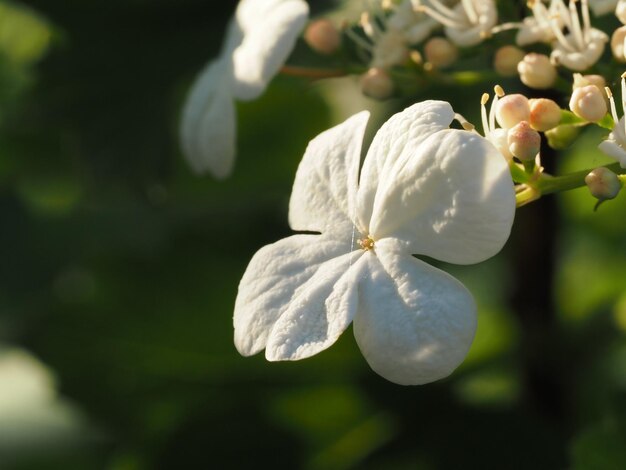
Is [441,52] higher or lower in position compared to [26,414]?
higher

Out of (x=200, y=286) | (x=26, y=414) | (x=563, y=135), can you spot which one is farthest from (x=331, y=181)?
(x=26, y=414)

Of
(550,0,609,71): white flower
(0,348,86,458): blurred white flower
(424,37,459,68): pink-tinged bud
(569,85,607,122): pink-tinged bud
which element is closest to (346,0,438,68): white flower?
(424,37,459,68): pink-tinged bud

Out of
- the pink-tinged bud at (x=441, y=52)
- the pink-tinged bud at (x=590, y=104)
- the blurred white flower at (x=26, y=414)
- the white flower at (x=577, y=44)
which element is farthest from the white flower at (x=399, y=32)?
the blurred white flower at (x=26, y=414)

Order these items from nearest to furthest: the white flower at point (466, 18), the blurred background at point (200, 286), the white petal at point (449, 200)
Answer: the white petal at point (449, 200)
the white flower at point (466, 18)
the blurred background at point (200, 286)

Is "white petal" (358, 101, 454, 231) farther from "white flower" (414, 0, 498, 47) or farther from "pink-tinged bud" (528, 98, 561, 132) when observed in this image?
"white flower" (414, 0, 498, 47)

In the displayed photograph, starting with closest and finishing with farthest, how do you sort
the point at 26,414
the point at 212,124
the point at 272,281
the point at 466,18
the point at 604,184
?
1. the point at 604,184
2. the point at 272,281
3. the point at 466,18
4. the point at 212,124
5. the point at 26,414

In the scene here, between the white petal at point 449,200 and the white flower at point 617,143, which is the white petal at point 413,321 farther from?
the white flower at point 617,143

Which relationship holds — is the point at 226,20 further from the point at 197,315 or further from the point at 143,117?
the point at 197,315

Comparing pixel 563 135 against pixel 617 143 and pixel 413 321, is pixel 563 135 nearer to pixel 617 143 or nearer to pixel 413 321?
pixel 617 143
